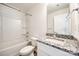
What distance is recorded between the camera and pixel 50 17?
1.29 meters

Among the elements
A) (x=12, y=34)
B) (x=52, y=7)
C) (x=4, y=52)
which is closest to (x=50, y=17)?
(x=52, y=7)

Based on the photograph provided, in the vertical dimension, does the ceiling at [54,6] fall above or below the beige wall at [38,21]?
above

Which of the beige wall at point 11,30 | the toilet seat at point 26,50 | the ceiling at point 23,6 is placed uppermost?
the ceiling at point 23,6

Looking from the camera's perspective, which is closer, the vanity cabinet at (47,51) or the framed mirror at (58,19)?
the vanity cabinet at (47,51)

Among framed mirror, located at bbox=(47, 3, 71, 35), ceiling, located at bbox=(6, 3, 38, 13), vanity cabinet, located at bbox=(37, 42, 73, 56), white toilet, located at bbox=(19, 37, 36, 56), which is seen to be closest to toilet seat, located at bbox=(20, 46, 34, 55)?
white toilet, located at bbox=(19, 37, 36, 56)

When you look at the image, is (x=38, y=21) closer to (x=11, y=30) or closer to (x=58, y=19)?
(x=58, y=19)

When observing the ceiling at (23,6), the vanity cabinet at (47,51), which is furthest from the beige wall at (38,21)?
the vanity cabinet at (47,51)

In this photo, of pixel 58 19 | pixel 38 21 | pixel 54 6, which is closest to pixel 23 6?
pixel 38 21

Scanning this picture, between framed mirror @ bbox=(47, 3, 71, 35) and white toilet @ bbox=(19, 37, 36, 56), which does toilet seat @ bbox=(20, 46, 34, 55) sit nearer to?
white toilet @ bbox=(19, 37, 36, 56)

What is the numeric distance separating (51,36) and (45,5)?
582 millimetres

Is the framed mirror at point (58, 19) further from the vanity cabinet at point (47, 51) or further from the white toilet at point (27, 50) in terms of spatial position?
the white toilet at point (27, 50)

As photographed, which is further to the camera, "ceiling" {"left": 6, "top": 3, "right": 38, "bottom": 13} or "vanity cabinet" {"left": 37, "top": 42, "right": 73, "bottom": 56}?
"ceiling" {"left": 6, "top": 3, "right": 38, "bottom": 13}

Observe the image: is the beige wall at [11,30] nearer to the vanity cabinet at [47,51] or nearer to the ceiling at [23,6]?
the ceiling at [23,6]

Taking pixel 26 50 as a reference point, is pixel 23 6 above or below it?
above
